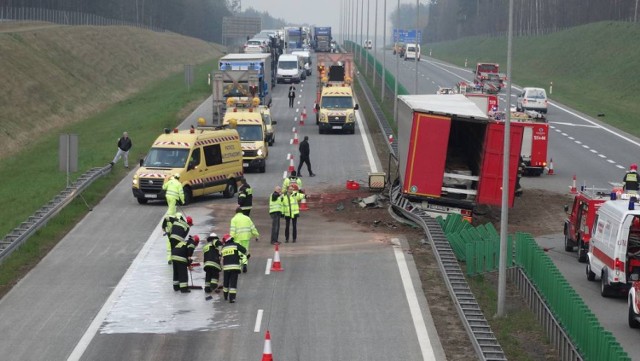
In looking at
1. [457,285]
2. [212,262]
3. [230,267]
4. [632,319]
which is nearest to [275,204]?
[212,262]

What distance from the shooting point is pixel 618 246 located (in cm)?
→ 2664

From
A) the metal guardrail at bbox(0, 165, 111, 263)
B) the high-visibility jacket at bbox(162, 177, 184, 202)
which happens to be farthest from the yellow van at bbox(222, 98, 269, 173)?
the high-visibility jacket at bbox(162, 177, 184, 202)

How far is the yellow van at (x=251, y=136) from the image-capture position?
47.5 m

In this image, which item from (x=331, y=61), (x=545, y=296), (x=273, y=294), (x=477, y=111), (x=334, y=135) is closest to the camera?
(x=545, y=296)

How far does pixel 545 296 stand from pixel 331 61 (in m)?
58.0

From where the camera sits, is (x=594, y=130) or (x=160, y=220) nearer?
(x=160, y=220)

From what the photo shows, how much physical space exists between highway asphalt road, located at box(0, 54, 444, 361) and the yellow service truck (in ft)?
33.9

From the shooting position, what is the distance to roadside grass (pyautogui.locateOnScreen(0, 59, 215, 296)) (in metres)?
32.5

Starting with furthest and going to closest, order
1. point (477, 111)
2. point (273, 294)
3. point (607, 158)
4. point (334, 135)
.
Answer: point (334, 135)
point (607, 158)
point (477, 111)
point (273, 294)

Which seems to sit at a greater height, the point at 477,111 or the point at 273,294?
the point at 477,111

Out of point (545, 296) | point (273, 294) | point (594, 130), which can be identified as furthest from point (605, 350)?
point (594, 130)

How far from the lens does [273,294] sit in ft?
87.0

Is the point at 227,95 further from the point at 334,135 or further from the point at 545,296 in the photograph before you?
the point at 545,296

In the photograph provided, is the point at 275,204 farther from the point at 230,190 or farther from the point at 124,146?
the point at 124,146
